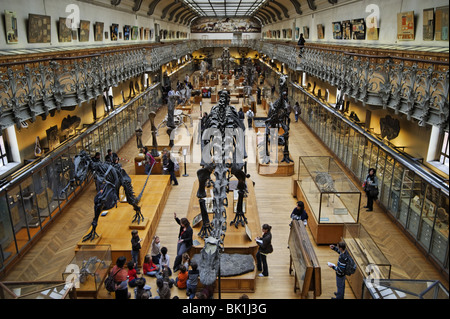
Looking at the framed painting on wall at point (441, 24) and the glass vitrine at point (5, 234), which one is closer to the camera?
the glass vitrine at point (5, 234)

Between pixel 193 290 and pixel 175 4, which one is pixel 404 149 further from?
pixel 175 4

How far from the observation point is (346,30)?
659 inches

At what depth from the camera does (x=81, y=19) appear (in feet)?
49.2

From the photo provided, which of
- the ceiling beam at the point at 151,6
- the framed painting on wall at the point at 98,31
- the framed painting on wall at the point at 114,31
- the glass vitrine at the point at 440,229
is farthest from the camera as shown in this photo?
the ceiling beam at the point at 151,6

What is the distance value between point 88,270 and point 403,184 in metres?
7.19

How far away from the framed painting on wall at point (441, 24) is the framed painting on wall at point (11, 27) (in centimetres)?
1119

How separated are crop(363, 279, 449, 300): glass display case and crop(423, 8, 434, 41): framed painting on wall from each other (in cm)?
713

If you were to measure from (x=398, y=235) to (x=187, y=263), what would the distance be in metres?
5.08

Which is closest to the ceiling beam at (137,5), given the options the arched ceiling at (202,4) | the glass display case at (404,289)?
the arched ceiling at (202,4)

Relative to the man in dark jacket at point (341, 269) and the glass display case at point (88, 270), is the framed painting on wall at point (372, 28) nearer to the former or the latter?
the man in dark jacket at point (341, 269)

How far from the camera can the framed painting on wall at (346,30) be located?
16.2 metres

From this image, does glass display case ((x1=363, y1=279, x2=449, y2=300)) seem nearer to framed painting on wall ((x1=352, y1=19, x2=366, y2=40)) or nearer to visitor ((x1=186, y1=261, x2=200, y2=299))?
visitor ((x1=186, y1=261, x2=200, y2=299))
